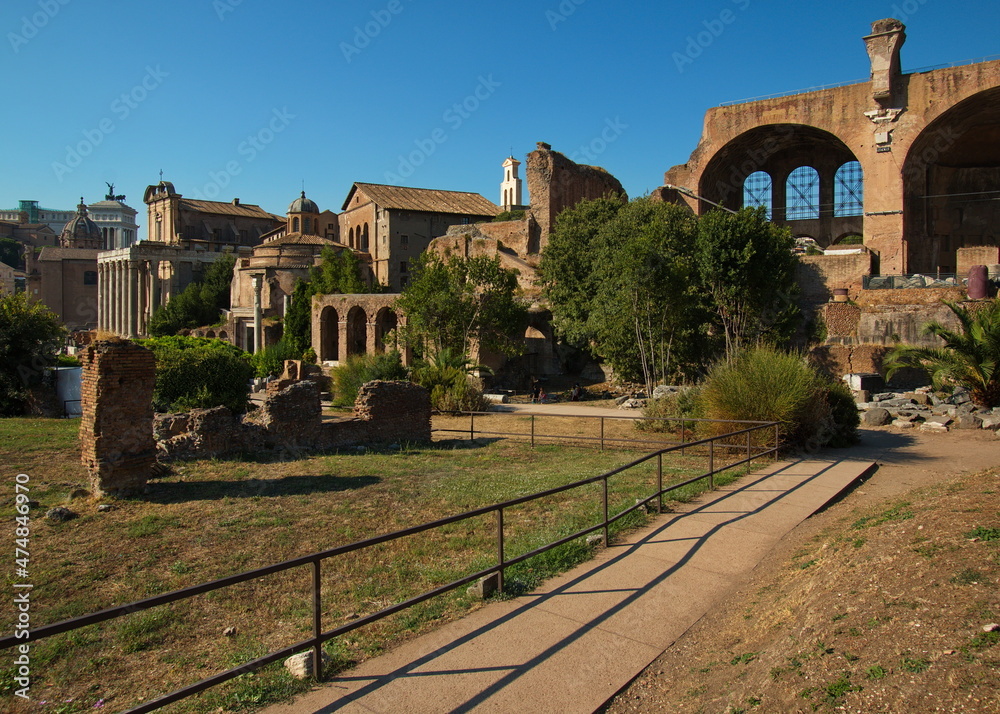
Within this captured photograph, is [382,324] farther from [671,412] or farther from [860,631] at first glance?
[860,631]

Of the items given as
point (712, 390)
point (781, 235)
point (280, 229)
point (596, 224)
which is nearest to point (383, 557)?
point (712, 390)

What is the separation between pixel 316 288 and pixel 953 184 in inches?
1555

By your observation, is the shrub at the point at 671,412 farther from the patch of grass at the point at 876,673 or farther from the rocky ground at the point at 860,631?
the patch of grass at the point at 876,673

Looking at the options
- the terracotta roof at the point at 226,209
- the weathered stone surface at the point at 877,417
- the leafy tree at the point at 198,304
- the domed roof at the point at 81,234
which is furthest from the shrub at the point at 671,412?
the domed roof at the point at 81,234

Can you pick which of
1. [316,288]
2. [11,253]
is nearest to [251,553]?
[316,288]

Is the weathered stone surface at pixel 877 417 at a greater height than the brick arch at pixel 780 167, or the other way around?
the brick arch at pixel 780 167

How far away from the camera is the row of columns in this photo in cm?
6900

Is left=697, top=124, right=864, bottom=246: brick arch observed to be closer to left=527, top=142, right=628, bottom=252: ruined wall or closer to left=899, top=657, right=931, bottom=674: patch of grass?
left=527, top=142, right=628, bottom=252: ruined wall

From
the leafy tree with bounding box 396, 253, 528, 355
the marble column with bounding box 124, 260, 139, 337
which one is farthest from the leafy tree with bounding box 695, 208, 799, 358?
the marble column with bounding box 124, 260, 139, 337

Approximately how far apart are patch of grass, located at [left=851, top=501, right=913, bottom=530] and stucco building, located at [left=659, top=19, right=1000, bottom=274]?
2811 centimetres

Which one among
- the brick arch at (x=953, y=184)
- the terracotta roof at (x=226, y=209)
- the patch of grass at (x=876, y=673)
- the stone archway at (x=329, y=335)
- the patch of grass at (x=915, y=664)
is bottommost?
the patch of grass at (x=876, y=673)

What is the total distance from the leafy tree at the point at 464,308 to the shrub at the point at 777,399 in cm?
1693

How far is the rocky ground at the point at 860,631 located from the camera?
3691 millimetres

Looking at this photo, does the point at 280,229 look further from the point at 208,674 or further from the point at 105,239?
the point at 208,674
